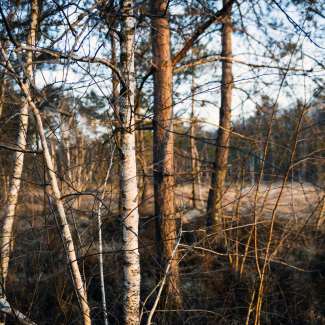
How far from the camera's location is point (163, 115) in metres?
3.39

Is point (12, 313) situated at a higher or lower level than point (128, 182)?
lower

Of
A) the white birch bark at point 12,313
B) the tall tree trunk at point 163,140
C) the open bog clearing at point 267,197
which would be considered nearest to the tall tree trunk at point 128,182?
the open bog clearing at point 267,197

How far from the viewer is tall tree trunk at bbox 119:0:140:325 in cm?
194

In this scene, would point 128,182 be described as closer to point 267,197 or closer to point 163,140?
point 163,140

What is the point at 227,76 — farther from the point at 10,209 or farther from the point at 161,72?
the point at 10,209

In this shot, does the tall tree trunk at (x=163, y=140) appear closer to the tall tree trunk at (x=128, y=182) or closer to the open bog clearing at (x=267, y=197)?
the open bog clearing at (x=267, y=197)

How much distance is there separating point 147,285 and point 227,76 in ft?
18.4

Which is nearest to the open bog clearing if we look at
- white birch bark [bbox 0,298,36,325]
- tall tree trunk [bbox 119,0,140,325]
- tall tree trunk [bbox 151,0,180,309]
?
tall tree trunk [bbox 151,0,180,309]

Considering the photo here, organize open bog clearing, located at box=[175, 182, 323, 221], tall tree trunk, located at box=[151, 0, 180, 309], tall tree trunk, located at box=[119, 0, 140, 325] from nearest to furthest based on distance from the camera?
tall tree trunk, located at box=[119, 0, 140, 325]
open bog clearing, located at box=[175, 182, 323, 221]
tall tree trunk, located at box=[151, 0, 180, 309]

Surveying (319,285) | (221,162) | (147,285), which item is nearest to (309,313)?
(319,285)

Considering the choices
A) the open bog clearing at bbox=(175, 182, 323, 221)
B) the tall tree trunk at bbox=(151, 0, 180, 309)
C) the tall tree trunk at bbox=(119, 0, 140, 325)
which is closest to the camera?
the tall tree trunk at bbox=(119, 0, 140, 325)

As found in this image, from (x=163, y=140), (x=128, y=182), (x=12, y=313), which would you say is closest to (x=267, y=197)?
(x=163, y=140)

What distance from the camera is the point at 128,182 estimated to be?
1970 mm

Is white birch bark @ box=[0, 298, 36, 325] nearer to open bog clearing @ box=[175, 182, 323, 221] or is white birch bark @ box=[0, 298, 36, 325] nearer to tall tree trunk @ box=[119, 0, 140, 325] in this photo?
tall tree trunk @ box=[119, 0, 140, 325]
